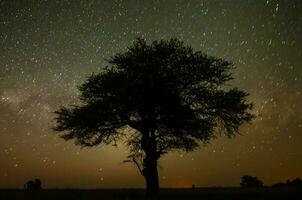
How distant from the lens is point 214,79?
101ft

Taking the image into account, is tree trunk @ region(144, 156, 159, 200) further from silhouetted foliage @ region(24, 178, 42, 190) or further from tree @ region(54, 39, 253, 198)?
silhouetted foliage @ region(24, 178, 42, 190)

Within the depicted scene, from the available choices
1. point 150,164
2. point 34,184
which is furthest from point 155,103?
point 34,184

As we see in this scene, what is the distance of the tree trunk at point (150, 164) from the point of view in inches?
1155

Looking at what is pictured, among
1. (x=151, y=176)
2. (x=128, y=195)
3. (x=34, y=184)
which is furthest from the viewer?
(x=34, y=184)

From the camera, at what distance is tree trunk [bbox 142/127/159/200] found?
29.3 meters

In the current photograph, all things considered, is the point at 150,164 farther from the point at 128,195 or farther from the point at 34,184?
the point at 34,184

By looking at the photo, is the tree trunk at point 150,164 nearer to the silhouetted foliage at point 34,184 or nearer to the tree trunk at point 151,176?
the tree trunk at point 151,176

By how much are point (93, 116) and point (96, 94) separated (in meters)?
1.66

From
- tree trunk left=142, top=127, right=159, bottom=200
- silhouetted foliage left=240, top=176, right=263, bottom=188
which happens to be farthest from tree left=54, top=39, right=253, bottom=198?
silhouetted foliage left=240, top=176, right=263, bottom=188

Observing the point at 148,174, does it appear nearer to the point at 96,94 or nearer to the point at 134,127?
the point at 134,127

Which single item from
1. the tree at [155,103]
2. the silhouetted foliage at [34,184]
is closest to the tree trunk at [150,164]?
the tree at [155,103]

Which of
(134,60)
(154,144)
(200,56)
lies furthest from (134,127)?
(200,56)

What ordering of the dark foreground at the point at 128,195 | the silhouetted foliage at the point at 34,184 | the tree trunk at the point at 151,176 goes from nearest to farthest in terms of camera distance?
the dark foreground at the point at 128,195
the tree trunk at the point at 151,176
the silhouetted foliage at the point at 34,184

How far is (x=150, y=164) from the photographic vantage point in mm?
29469
